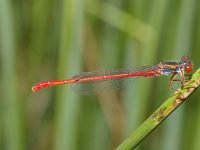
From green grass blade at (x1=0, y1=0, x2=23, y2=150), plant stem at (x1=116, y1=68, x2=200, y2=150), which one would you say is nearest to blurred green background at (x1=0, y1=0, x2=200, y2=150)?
green grass blade at (x1=0, y1=0, x2=23, y2=150)

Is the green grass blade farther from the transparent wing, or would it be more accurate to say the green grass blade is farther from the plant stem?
the plant stem

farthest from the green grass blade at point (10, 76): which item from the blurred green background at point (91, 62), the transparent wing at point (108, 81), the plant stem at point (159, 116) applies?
the plant stem at point (159, 116)

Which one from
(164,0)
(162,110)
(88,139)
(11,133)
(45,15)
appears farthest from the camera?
(45,15)

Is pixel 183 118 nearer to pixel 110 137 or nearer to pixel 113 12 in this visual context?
pixel 110 137

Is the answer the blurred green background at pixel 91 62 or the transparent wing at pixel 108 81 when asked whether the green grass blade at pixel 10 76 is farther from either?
the transparent wing at pixel 108 81

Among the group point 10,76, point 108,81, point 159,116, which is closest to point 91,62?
point 108,81

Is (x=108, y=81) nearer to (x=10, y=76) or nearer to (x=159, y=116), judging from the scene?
(x=10, y=76)

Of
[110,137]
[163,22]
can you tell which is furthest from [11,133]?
[163,22]
